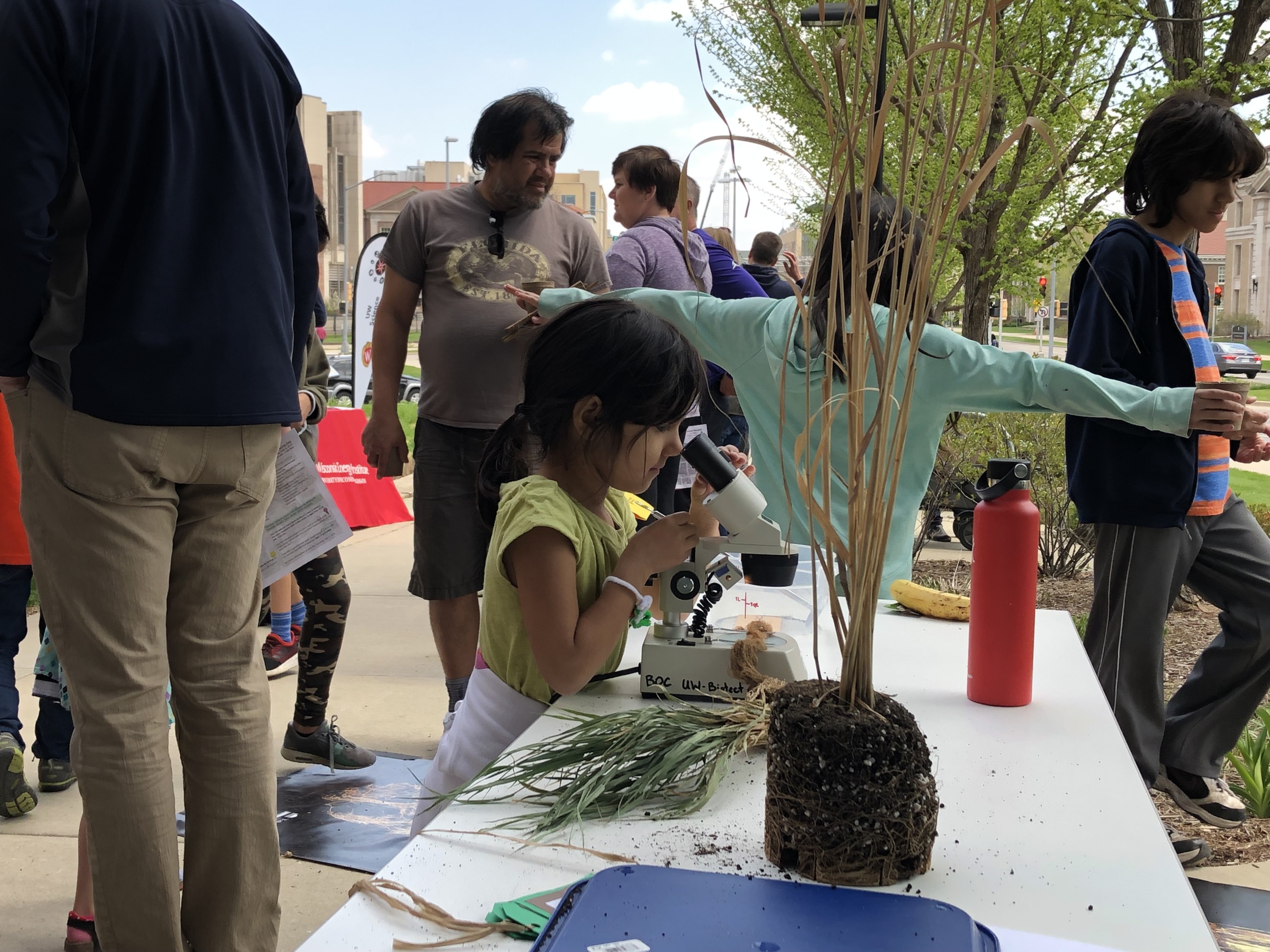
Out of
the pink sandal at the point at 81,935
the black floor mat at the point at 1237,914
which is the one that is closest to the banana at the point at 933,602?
the black floor mat at the point at 1237,914

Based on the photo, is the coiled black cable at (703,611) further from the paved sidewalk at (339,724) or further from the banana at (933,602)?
the paved sidewalk at (339,724)

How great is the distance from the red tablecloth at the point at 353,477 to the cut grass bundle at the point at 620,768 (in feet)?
17.9

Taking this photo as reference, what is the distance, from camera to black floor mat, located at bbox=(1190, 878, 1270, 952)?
2.09 metres

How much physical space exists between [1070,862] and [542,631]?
74 cm

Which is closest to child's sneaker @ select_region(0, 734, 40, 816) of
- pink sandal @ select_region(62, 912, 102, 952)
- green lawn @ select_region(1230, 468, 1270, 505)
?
pink sandal @ select_region(62, 912, 102, 952)

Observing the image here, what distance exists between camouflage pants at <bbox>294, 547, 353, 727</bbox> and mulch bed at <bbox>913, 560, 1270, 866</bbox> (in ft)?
6.33

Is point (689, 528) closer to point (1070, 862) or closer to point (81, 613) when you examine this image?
point (1070, 862)

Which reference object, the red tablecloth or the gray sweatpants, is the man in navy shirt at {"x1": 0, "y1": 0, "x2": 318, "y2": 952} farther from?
the red tablecloth

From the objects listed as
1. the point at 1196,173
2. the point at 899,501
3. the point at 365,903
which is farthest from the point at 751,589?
the point at 1196,173

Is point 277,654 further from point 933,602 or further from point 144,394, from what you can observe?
point 933,602

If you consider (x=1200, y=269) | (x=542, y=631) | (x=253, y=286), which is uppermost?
(x=1200, y=269)

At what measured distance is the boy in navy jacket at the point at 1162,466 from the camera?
2639 mm

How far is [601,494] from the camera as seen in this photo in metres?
1.82

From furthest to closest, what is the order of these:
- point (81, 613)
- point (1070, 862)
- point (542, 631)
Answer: point (81, 613)
point (542, 631)
point (1070, 862)
